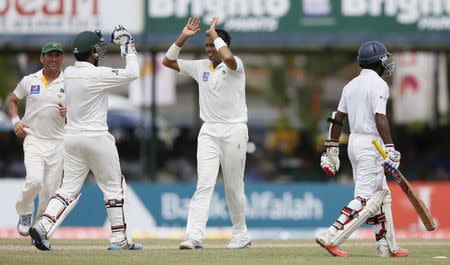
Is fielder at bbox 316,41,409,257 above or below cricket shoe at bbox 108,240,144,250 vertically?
above

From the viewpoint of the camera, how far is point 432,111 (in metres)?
25.8

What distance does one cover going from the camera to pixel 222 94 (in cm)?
1347

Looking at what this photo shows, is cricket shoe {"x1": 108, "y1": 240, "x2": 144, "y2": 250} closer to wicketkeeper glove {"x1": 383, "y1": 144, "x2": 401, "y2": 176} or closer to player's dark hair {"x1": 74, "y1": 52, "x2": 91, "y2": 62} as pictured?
player's dark hair {"x1": 74, "y1": 52, "x2": 91, "y2": 62}

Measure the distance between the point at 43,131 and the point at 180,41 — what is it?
6.48 feet

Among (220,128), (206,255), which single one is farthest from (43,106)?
(206,255)

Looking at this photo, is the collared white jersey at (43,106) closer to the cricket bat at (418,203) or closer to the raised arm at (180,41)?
the raised arm at (180,41)

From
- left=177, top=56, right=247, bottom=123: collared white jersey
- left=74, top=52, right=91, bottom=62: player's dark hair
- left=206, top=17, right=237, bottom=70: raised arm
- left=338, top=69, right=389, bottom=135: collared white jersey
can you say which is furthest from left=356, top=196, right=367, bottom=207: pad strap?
left=74, top=52, right=91, bottom=62: player's dark hair

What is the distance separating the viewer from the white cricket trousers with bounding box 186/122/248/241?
1333 centimetres

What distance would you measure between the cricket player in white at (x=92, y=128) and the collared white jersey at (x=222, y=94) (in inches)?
39.4

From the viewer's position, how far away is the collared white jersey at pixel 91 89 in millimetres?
12789

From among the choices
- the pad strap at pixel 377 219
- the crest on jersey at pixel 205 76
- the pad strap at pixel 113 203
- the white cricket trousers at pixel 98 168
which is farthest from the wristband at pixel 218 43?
the pad strap at pixel 377 219

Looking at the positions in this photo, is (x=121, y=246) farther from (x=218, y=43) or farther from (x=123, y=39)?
(x=218, y=43)

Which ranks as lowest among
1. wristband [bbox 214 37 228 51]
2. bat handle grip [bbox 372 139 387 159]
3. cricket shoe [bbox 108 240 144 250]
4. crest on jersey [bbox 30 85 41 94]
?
cricket shoe [bbox 108 240 144 250]

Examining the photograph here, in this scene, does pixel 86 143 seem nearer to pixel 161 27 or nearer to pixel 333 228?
pixel 333 228
